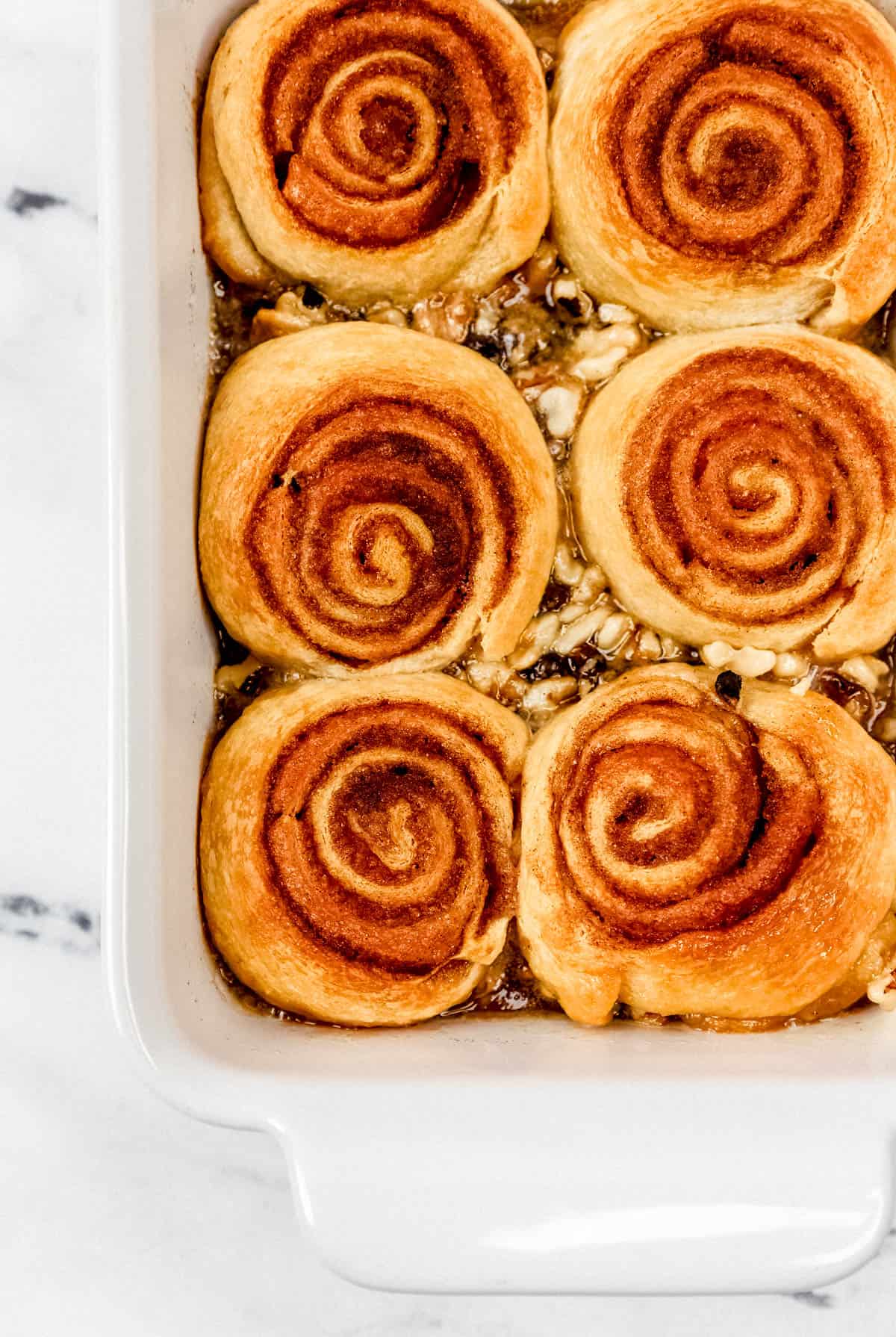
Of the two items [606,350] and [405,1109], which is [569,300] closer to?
[606,350]

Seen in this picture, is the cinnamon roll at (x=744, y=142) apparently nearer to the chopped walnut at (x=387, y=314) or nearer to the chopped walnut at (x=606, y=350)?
the chopped walnut at (x=606, y=350)

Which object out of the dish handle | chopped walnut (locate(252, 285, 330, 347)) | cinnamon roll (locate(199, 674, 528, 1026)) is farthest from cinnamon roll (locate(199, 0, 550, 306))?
the dish handle

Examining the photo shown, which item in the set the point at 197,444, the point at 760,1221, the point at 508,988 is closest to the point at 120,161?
the point at 197,444

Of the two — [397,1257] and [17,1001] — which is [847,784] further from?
[17,1001]

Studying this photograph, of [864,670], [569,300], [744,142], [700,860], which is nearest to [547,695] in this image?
[700,860]

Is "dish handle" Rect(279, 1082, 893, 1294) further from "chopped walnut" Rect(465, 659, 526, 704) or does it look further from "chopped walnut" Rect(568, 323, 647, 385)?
"chopped walnut" Rect(568, 323, 647, 385)

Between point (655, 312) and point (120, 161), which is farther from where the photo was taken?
point (655, 312)
